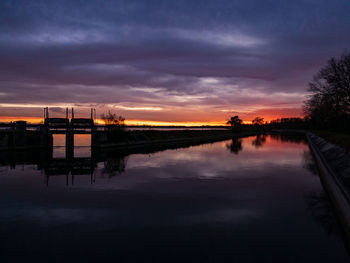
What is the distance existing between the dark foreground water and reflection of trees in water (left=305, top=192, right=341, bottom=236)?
54 mm

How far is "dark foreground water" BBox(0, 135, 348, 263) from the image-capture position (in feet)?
26.7

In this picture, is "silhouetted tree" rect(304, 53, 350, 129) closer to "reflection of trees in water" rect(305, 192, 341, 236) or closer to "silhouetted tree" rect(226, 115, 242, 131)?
"reflection of trees in water" rect(305, 192, 341, 236)

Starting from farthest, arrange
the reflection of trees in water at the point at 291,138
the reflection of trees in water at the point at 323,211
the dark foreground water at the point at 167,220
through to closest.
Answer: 1. the reflection of trees in water at the point at 291,138
2. the reflection of trees in water at the point at 323,211
3. the dark foreground water at the point at 167,220

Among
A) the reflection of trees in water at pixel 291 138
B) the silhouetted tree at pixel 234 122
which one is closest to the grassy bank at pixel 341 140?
the reflection of trees in water at pixel 291 138

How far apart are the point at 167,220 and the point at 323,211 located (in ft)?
25.6

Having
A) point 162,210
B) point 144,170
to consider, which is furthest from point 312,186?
point 144,170

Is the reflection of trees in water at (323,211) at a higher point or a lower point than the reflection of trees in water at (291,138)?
lower

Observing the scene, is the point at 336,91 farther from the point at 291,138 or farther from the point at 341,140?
the point at 291,138

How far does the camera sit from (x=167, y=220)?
10.8 meters

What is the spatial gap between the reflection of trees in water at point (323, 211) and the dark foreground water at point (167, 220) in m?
0.05

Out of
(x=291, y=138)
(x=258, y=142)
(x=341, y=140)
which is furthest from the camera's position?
(x=291, y=138)

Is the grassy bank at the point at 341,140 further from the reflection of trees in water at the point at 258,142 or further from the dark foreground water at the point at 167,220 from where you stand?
the reflection of trees in water at the point at 258,142

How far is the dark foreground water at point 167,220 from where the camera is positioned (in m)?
8.15

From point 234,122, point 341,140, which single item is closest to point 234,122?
point 234,122
